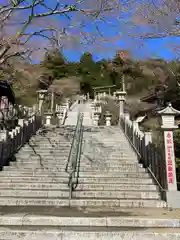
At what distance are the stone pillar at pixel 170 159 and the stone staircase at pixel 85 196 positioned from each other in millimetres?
369

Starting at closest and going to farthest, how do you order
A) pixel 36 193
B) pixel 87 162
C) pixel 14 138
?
1. pixel 36 193
2. pixel 87 162
3. pixel 14 138

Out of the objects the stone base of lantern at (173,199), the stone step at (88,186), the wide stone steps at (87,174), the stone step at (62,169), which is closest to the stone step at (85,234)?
the stone base of lantern at (173,199)

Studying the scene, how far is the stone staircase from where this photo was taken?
440cm

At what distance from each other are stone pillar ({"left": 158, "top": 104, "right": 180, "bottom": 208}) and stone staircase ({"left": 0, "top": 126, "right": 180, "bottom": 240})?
369 mm

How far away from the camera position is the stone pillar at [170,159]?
6.59m

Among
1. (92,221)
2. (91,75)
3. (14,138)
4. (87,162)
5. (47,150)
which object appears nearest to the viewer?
(92,221)

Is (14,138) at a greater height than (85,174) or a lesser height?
greater

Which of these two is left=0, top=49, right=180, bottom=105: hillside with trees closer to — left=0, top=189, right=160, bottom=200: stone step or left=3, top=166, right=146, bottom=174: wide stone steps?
left=3, top=166, right=146, bottom=174: wide stone steps

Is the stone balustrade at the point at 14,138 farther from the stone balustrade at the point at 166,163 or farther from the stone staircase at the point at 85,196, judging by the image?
the stone balustrade at the point at 166,163

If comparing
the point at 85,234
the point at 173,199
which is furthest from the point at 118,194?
the point at 85,234

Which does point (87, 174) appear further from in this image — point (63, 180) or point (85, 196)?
point (85, 196)

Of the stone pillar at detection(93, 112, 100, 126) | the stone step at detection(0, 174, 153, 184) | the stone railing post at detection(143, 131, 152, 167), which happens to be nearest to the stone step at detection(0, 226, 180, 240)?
the stone step at detection(0, 174, 153, 184)

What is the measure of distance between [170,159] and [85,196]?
271cm

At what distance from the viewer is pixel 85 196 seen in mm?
7250
